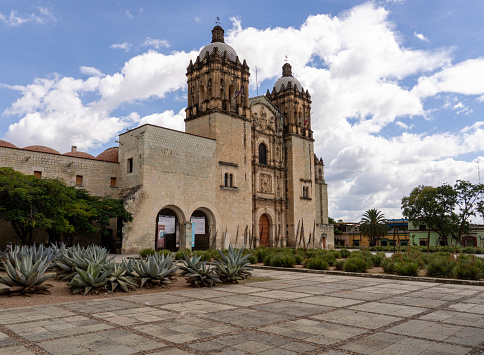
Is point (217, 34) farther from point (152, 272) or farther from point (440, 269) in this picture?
point (152, 272)

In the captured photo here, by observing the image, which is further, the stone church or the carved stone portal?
Answer: the carved stone portal

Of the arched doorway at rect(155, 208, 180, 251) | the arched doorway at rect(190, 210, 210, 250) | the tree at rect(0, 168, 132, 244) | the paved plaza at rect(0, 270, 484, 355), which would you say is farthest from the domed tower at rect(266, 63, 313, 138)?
the paved plaza at rect(0, 270, 484, 355)

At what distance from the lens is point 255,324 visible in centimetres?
560

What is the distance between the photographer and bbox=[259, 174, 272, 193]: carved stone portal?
33906 millimetres

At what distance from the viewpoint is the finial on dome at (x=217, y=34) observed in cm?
3394

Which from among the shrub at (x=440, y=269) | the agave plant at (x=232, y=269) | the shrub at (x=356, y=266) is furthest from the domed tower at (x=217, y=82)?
the shrub at (x=440, y=269)

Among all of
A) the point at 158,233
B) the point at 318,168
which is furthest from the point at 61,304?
the point at 318,168

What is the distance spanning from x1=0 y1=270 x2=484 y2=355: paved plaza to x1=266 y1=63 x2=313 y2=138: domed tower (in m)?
29.8

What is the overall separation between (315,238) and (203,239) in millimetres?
13041

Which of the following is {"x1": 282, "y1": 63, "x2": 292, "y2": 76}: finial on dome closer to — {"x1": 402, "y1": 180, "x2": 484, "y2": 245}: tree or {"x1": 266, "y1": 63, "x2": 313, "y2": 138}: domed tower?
{"x1": 266, "y1": 63, "x2": 313, "y2": 138}: domed tower

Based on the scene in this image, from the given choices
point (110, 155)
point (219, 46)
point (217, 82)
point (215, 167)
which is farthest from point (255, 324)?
point (219, 46)

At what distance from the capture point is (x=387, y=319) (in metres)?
5.93

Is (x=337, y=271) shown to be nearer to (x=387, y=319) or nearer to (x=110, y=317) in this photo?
(x=387, y=319)

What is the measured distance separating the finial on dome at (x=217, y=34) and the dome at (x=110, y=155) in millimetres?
13253
